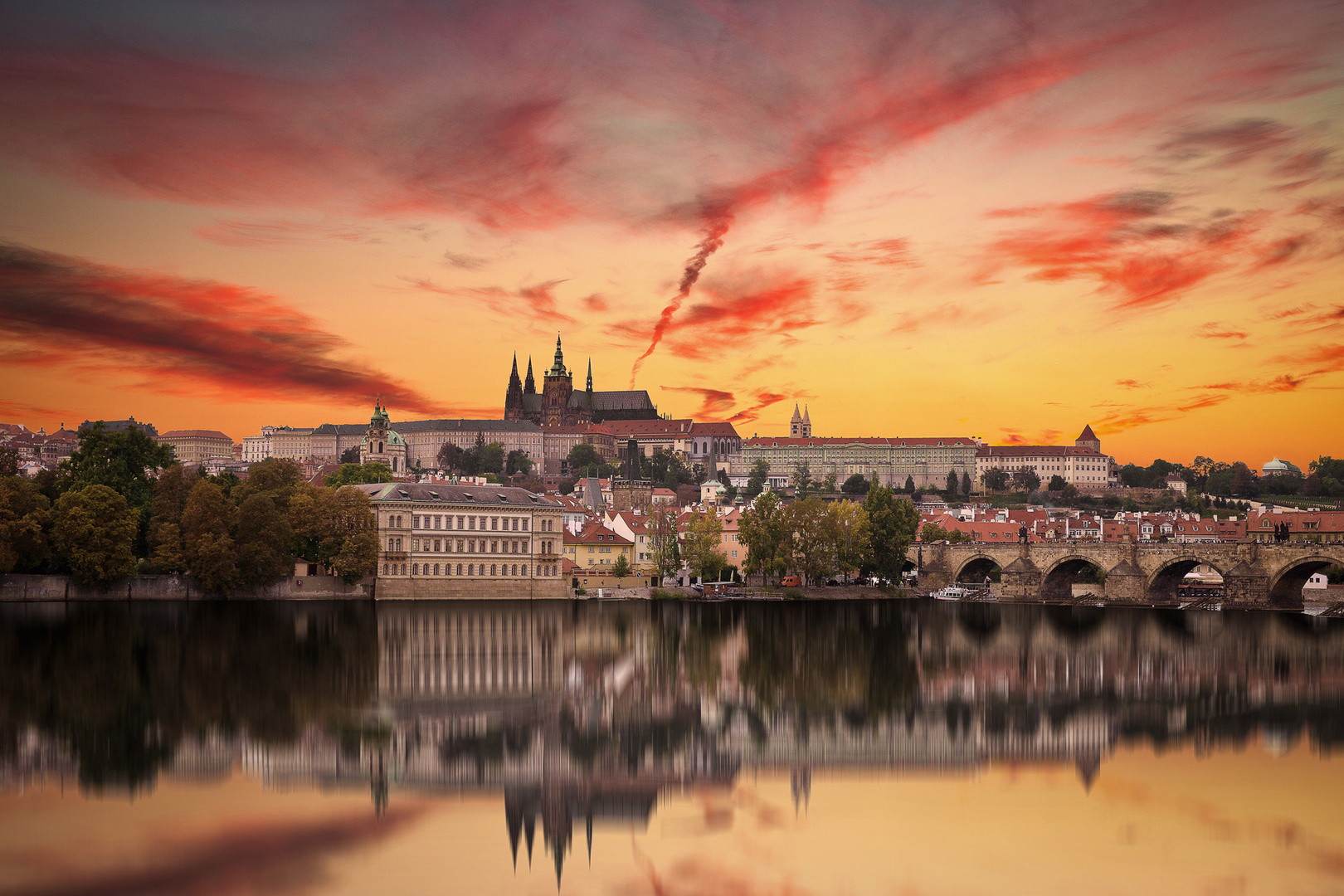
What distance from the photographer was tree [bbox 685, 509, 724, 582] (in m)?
78.1

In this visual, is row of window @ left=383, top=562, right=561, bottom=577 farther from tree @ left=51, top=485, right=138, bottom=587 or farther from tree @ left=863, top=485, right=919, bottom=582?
tree @ left=863, top=485, right=919, bottom=582

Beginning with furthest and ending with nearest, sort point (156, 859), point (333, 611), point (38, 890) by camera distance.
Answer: point (333, 611) → point (156, 859) → point (38, 890)

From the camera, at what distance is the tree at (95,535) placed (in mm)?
56875

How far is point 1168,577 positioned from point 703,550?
29.1 m

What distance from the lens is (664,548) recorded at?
3100 inches

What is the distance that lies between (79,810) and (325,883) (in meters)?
4.89

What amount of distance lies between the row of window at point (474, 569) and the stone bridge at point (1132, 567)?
93.2ft

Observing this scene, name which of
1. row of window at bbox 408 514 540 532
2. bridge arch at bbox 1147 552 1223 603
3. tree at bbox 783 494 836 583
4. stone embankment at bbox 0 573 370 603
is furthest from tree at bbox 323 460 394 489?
bridge arch at bbox 1147 552 1223 603

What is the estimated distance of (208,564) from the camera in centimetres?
5866

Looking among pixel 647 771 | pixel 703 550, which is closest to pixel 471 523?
pixel 703 550

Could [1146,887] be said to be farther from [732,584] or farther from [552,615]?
[732,584]

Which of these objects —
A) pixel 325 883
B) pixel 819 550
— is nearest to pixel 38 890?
→ pixel 325 883

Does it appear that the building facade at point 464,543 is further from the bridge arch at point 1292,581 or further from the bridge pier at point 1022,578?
the bridge arch at point 1292,581

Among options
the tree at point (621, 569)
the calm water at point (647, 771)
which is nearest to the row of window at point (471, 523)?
the tree at point (621, 569)
